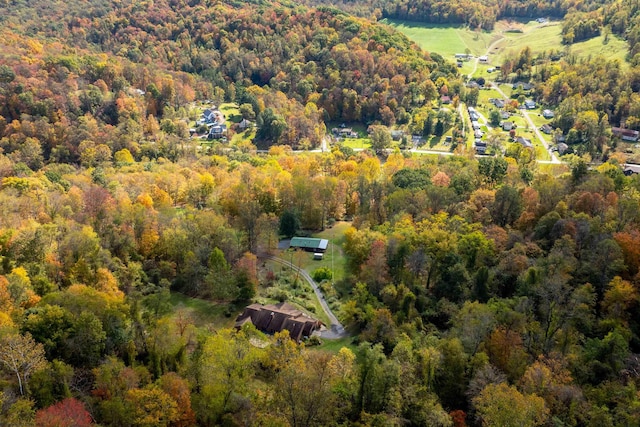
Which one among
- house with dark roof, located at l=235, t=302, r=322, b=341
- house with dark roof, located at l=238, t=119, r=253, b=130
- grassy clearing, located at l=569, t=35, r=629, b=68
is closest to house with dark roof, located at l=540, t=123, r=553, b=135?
grassy clearing, located at l=569, t=35, r=629, b=68

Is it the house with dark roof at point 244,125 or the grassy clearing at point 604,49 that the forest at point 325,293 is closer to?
the house with dark roof at point 244,125

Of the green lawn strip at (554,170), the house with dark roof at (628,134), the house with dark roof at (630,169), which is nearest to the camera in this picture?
the green lawn strip at (554,170)

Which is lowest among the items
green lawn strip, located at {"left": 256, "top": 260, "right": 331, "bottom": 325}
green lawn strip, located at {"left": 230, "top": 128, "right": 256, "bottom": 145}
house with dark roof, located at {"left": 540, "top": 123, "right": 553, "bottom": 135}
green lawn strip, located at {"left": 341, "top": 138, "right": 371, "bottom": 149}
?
green lawn strip, located at {"left": 341, "top": 138, "right": 371, "bottom": 149}

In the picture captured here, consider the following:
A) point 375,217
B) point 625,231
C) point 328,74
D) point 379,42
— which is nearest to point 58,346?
point 375,217

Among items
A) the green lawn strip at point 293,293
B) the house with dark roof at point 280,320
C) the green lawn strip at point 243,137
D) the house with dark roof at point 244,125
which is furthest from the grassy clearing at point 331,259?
the house with dark roof at point 244,125

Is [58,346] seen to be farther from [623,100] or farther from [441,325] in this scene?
[623,100]

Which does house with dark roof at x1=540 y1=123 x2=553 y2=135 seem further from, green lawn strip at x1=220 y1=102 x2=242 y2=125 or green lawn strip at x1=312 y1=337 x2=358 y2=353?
green lawn strip at x1=312 y1=337 x2=358 y2=353
